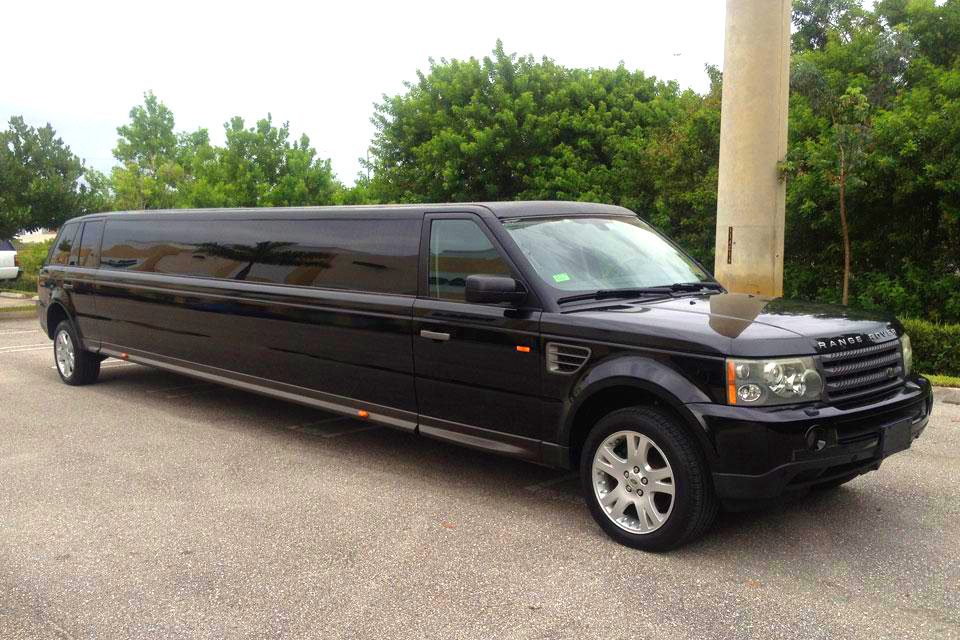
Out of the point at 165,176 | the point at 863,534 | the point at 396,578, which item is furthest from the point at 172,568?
the point at 165,176

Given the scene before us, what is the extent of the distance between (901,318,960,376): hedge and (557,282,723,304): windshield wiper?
6002 millimetres

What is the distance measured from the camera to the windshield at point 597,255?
17.7 feet

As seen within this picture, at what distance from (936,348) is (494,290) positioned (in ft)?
25.7

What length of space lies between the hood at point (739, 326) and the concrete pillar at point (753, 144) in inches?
268

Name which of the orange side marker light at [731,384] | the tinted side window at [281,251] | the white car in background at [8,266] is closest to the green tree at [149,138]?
the white car in background at [8,266]

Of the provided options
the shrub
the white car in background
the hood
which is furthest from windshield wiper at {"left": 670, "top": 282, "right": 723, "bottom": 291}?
the white car in background

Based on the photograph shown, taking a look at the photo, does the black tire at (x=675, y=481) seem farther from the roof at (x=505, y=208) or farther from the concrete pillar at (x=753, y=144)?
the concrete pillar at (x=753, y=144)

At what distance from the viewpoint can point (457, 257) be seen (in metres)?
5.68

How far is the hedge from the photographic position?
1057cm

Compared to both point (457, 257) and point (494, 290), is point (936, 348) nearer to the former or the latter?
point (457, 257)

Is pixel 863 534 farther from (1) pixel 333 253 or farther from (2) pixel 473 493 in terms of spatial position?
(1) pixel 333 253

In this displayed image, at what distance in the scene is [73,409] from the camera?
855 cm

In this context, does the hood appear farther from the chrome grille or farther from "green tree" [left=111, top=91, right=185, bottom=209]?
"green tree" [left=111, top=91, right=185, bottom=209]

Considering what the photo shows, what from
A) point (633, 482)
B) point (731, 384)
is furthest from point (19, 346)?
point (731, 384)
